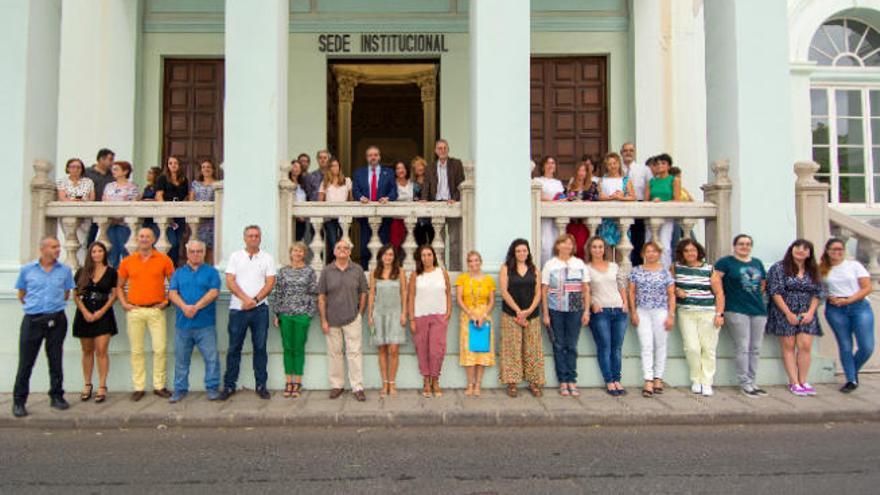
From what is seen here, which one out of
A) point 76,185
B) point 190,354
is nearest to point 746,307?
point 190,354

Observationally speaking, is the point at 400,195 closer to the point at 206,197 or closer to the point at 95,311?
the point at 206,197

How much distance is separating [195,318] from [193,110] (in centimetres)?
608

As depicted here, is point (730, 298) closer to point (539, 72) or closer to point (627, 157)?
point (627, 157)

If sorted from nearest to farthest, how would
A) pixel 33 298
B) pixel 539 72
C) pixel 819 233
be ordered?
pixel 33 298 < pixel 819 233 < pixel 539 72

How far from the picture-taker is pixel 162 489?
430 cm

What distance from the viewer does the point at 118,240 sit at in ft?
24.8

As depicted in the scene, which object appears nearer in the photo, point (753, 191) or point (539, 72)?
point (753, 191)

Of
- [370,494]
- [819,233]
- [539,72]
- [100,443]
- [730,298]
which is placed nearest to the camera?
[370,494]

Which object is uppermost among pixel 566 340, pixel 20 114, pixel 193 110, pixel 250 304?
pixel 193 110

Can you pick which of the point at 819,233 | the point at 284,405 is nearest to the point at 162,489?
the point at 284,405

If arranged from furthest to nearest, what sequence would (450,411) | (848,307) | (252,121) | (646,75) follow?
(646,75) → (252,121) → (848,307) → (450,411)

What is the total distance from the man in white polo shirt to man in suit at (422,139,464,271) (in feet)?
7.30

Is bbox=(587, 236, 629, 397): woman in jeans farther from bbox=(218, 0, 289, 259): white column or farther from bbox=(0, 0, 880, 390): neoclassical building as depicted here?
bbox=(218, 0, 289, 259): white column

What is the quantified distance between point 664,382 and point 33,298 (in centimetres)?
676
